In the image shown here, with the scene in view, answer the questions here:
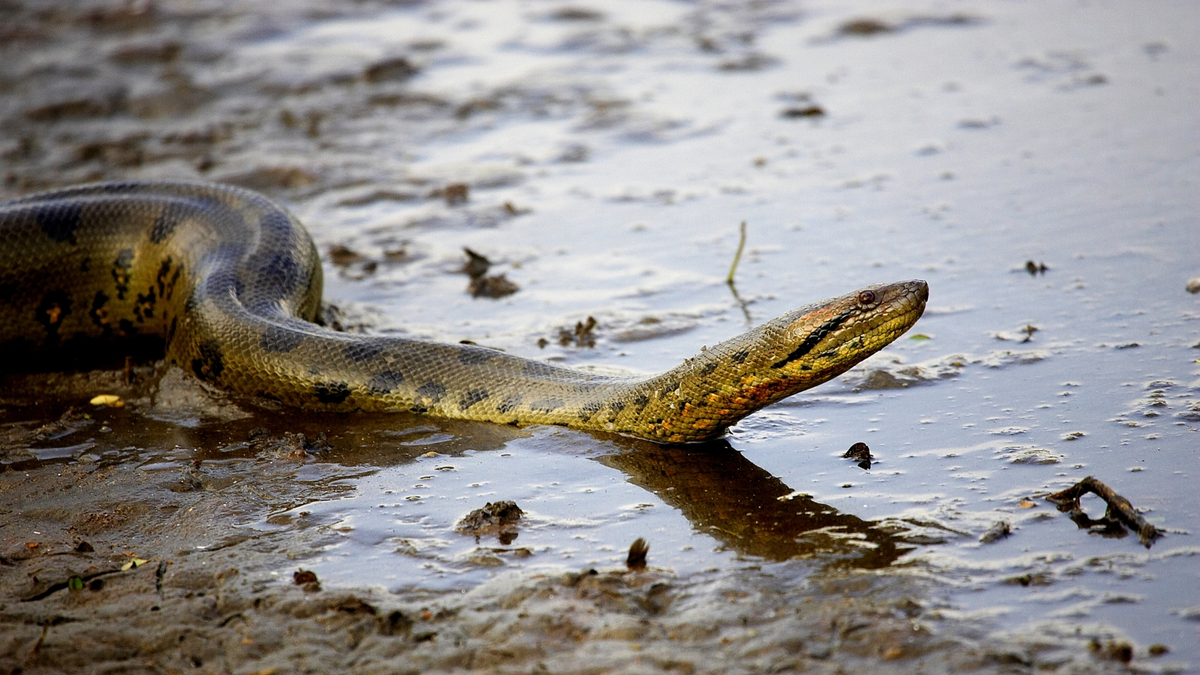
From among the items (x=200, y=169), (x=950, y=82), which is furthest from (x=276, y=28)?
(x=950, y=82)

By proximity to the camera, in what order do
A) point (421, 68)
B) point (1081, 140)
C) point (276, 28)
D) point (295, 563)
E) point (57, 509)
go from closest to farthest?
point (295, 563) < point (57, 509) < point (1081, 140) < point (421, 68) < point (276, 28)

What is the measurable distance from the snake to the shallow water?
212 mm

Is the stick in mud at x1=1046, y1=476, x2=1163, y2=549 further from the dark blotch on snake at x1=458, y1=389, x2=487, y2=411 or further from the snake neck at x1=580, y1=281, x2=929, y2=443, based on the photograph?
the dark blotch on snake at x1=458, y1=389, x2=487, y2=411

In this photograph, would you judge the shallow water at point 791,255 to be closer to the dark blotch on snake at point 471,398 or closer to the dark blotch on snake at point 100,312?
the dark blotch on snake at point 471,398

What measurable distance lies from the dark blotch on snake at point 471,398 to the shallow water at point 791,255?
0.14 m

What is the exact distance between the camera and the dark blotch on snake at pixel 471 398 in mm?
5824

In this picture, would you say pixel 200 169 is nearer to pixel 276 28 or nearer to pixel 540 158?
pixel 540 158

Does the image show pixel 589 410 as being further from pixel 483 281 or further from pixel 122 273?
pixel 122 273

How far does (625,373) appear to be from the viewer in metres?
6.14

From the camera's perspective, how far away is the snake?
5.13 meters

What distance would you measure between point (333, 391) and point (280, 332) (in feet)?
1.54

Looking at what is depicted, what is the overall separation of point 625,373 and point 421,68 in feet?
26.5

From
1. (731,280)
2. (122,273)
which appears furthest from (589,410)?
(122,273)

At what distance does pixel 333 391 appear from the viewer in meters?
5.93
